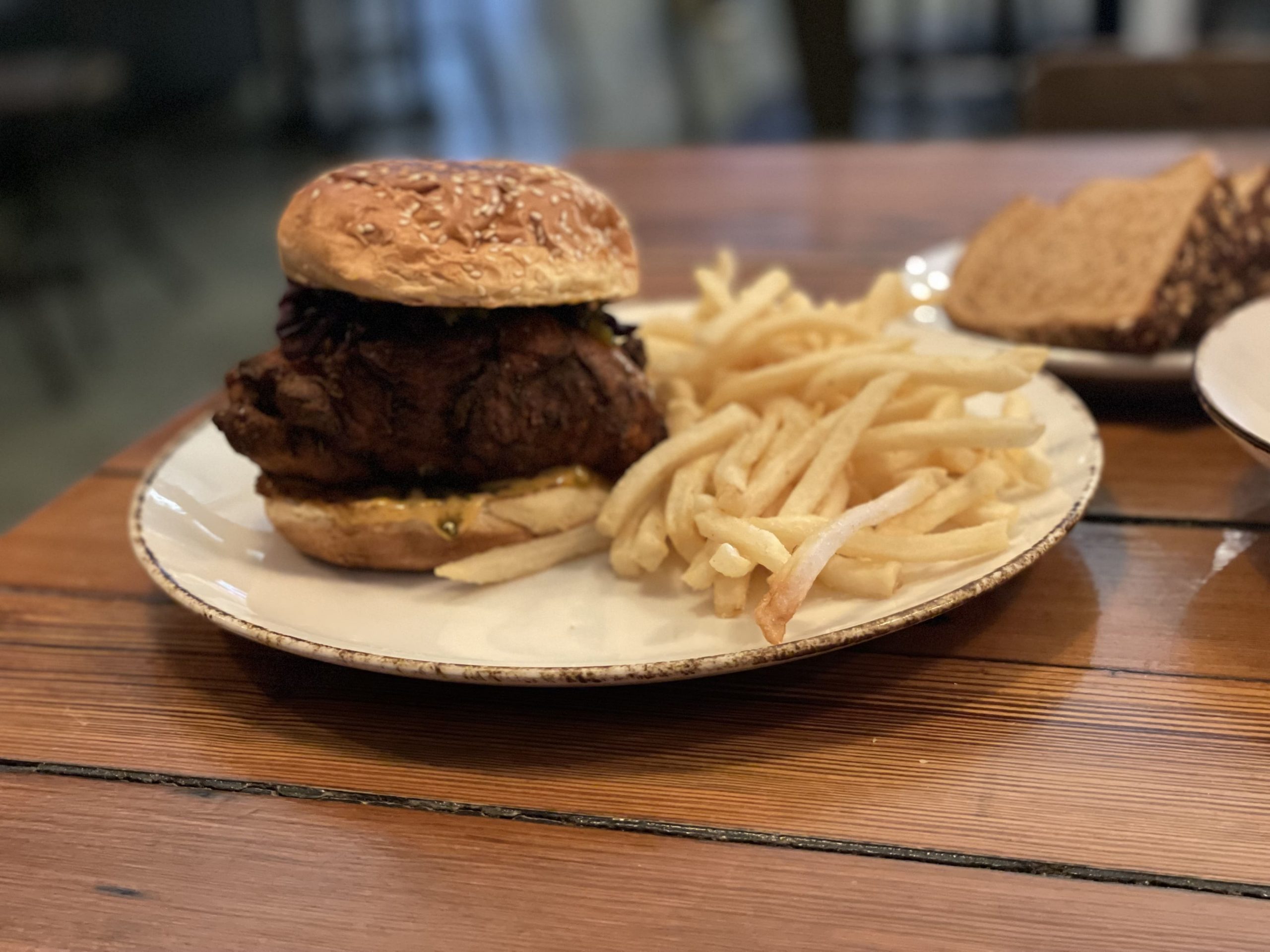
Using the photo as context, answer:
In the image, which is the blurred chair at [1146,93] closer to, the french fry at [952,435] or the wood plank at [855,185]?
the wood plank at [855,185]

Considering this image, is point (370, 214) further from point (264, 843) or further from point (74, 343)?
point (74, 343)

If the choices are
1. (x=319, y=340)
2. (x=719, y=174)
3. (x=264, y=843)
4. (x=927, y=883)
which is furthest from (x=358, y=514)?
(x=719, y=174)

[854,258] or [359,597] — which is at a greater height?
[359,597]

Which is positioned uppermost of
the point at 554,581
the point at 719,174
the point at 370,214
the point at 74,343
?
the point at 370,214

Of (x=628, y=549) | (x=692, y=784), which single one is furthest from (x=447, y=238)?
(x=692, y=784)

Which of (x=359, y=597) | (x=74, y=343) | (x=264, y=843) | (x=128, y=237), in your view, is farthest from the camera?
(x=128, y=237)

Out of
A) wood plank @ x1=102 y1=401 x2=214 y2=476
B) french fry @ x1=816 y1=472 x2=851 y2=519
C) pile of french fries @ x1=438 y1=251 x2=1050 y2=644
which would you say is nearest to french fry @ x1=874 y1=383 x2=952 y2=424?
pile of french fries @ x1=438 y1=251 x2=1050 y2=644

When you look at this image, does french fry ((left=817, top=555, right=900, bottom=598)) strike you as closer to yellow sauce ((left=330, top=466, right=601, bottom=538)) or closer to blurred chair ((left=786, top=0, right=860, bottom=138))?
yellow sauce ((left=330, top=466, right=601, bottom=538))
